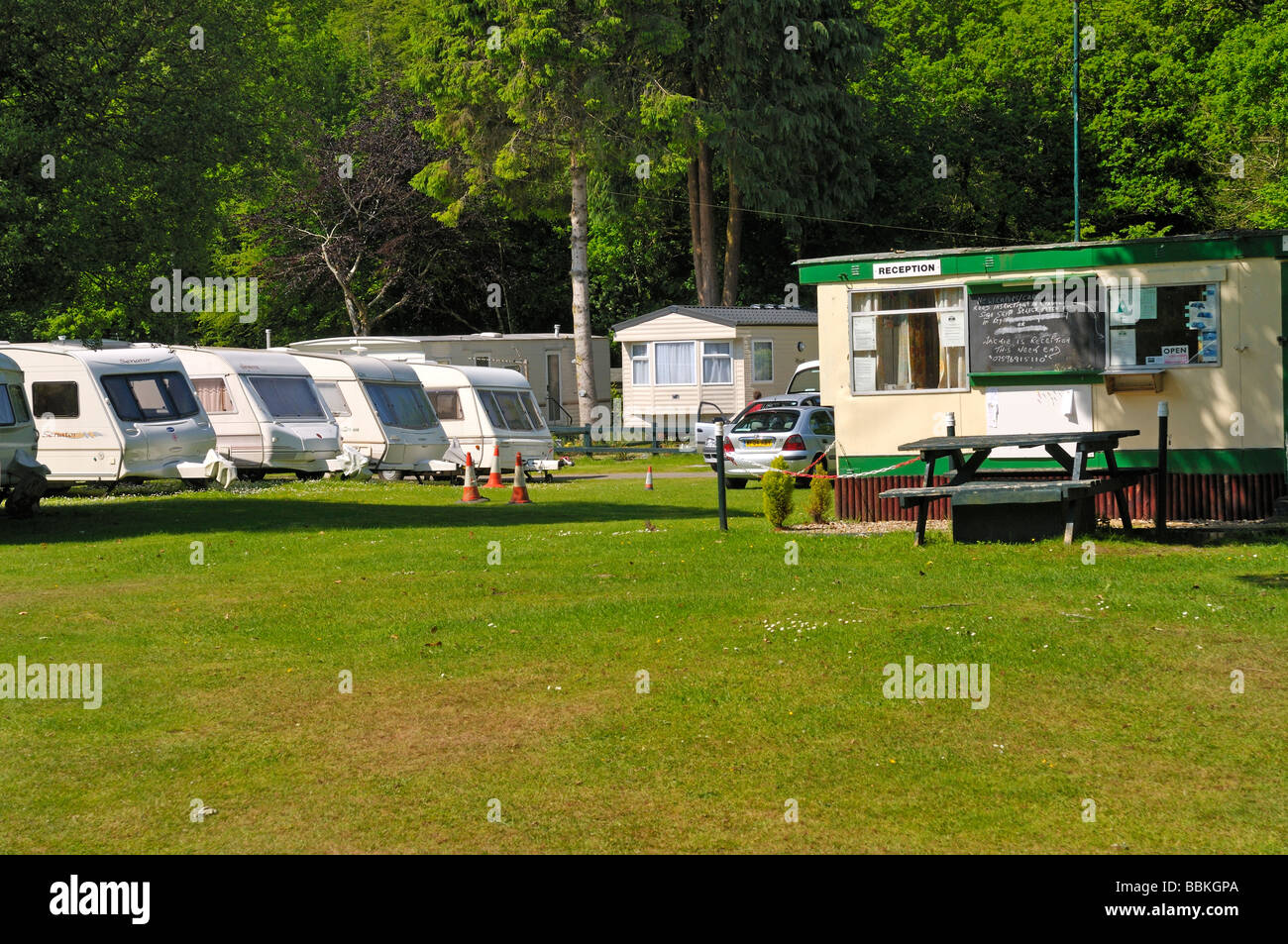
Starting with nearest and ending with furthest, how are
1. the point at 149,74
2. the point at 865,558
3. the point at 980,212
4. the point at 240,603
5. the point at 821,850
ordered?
1. the point at 821,850
2. the point at 240,603
3. the point at 865,558
4. the point at 149,74
5. the point at 980,212

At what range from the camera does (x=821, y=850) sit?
19.1ft

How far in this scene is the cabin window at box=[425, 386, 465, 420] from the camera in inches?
1188

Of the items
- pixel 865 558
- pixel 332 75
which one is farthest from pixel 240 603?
pixel 332 75

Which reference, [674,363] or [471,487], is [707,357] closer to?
[674,363]

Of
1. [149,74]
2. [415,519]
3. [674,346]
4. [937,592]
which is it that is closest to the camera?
[937,592]

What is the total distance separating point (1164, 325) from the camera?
16359 mm

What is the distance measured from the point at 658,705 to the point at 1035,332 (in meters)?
10.2

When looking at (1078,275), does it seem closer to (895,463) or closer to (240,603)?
(895,463)

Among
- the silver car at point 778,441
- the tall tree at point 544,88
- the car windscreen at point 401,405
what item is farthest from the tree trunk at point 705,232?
the silver car at point 778,441

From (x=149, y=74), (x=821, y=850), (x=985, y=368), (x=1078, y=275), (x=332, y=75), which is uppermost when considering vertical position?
(x=332, y=75)

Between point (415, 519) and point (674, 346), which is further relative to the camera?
point (674, 346)

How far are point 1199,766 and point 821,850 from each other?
2160 mm

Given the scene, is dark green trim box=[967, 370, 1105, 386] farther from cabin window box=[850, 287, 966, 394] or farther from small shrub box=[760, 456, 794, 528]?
small shrub box=[760, 456, 794, 528]

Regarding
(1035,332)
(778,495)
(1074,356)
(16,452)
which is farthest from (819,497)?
(16,452)
